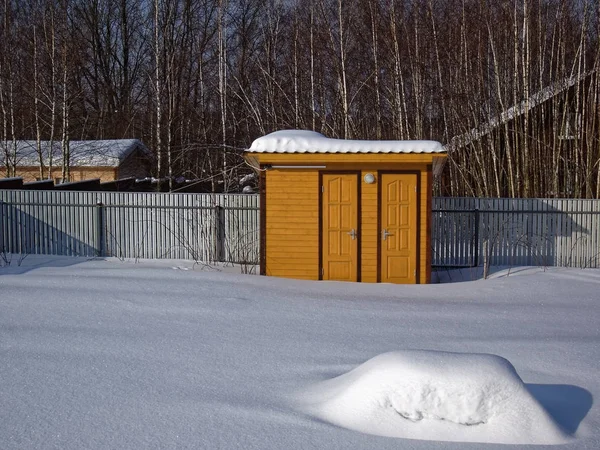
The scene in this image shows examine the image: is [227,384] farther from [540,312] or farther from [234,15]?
[234,15]

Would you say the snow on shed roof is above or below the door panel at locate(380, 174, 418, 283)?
above

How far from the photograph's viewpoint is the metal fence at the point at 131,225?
1603 centimetres

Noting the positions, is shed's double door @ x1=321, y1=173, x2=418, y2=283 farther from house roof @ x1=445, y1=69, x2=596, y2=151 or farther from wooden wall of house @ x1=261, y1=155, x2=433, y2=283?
house roof @ x1=445, y1=69, x2=596, y2=151

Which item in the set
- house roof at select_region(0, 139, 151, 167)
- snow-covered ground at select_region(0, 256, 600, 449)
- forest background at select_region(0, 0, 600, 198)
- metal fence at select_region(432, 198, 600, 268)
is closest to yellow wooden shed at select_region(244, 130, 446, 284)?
snow-covered ground at select_region(0, 256, 600, 449)

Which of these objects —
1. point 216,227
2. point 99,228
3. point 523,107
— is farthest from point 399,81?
point 99,228

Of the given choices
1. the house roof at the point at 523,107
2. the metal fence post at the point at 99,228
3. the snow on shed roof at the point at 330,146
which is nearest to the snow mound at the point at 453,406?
the snow on shed roof at the point at 330,146

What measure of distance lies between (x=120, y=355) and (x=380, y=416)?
3011mm

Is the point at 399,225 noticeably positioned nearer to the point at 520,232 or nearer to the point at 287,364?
the point at 520,232

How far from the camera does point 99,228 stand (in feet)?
54.8

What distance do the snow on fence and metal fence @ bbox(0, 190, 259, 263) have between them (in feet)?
0.08

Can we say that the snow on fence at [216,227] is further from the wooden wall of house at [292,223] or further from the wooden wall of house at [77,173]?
the wooden wall of house at [77,173]

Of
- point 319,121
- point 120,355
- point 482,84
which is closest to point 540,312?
point 120,355

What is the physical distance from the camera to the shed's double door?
42.5ft

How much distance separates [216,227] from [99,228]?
9.67 ft
